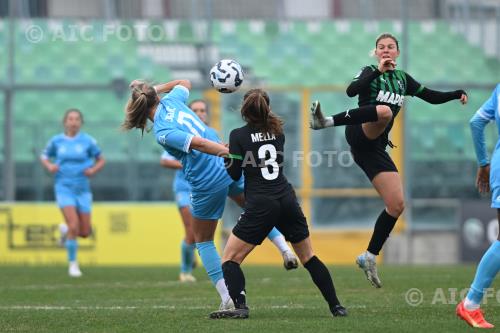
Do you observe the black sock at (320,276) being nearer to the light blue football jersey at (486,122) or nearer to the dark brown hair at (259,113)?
the dark brown hair at (259,113)

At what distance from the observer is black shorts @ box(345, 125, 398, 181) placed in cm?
1023

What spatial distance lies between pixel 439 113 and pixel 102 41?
782cm

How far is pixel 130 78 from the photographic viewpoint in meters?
23.9

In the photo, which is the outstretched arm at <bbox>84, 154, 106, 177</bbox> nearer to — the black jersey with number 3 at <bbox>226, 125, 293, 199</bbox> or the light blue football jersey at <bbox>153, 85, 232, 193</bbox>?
the light blue football jersey at <bbox>153, 85, 232, 193</bbox>

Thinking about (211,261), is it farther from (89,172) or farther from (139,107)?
(89,172)

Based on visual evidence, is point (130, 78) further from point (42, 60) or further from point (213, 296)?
point (213, 296)

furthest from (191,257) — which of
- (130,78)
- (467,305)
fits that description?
(130,78)

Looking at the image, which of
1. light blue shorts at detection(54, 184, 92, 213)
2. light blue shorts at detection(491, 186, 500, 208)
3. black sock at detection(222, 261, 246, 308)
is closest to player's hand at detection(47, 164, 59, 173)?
light blue shorts at detection(54, 184, 92, 213)

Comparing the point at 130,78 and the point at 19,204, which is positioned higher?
the point at 130,78

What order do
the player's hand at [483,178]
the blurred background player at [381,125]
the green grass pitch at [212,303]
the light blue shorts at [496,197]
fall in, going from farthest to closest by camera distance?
the blurred background player at [381,125]
the player's hand at [483,178]
the green grass pitch at [212,303]
the light blue shorts at [496,197]

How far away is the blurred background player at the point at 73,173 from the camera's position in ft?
53.0

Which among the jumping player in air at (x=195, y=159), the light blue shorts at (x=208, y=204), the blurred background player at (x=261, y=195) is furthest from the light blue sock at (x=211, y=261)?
the blurred background player at (x=261, y=195)

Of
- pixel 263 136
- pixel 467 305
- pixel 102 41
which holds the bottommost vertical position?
pixel 467 305

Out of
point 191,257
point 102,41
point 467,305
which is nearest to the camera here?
point 467,305
